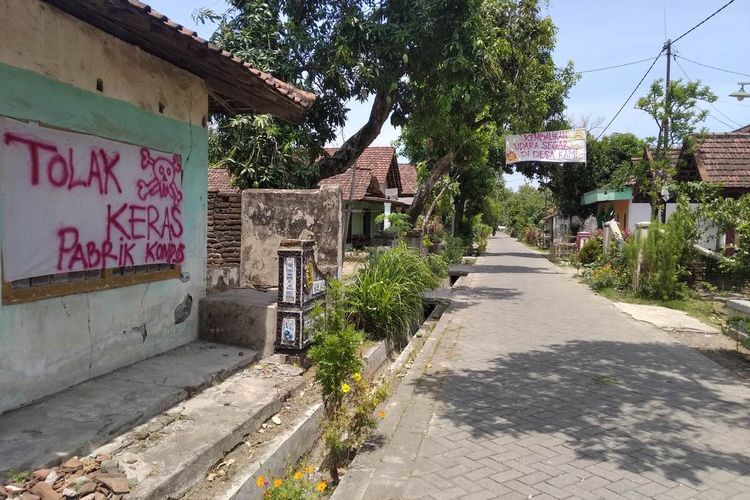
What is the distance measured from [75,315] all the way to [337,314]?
2.57 metres

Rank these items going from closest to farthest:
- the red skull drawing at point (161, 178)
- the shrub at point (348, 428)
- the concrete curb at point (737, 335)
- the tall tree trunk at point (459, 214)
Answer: the shrub at point (348, 428), the red skull drawing at point (161, 178), the concrete curb at point (737, 335), the tall tree trunk at point (459, 214)

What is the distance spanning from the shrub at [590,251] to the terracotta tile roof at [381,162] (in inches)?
426

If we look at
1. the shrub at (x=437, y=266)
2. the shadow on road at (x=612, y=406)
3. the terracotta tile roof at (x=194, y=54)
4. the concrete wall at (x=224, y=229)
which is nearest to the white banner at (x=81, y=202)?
the terracotta tile roof at (x=194, y=54)

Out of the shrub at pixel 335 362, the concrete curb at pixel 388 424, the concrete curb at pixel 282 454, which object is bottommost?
the concrete curb at pixel 282 454

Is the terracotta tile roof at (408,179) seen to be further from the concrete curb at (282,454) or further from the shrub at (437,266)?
the concrete curb at (282,454)

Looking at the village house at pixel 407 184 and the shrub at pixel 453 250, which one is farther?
the village house at pixel 407 184

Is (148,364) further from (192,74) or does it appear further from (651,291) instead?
(651,291)

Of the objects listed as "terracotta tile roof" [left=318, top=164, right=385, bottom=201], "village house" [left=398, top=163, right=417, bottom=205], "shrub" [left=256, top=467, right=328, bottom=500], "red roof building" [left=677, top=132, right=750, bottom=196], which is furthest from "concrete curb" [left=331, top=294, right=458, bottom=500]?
"village house" [left=398, top=163, right=417, bottom=205]

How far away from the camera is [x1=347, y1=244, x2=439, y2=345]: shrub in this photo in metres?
8.27

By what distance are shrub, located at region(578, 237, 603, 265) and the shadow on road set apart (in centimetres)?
1403

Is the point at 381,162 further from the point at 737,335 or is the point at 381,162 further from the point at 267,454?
the point at 267,454

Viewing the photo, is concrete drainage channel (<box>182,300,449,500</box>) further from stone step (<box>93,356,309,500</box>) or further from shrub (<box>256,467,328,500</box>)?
shrub (<box>256,467,328,500</box>)

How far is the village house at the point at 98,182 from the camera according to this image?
4.01 m

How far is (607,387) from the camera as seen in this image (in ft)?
19.6
